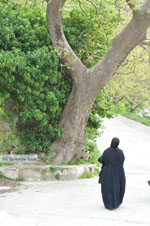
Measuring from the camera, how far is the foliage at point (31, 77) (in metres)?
10.9

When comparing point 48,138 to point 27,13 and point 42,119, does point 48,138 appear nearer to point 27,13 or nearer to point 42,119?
point 42,119

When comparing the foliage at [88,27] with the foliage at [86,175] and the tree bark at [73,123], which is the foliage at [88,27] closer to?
the tree bark at [73,123]

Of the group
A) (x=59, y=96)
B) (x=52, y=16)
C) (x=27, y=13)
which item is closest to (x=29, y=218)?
(x=59, y=96)

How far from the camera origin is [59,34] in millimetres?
11695

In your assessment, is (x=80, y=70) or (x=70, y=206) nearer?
(x=70, y=206)

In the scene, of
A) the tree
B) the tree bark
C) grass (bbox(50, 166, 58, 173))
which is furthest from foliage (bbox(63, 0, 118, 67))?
grass (bbox(50, 166, 58, 173))

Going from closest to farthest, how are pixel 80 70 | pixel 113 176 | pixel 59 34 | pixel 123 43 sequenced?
pixel 113 176, pixel 123 43, pixel 59 34, pixel 80 70

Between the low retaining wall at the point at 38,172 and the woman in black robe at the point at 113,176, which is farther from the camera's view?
the low retaining wall at the point at 38,172

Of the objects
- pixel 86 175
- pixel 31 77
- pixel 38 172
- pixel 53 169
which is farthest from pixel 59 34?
pixel 86 175

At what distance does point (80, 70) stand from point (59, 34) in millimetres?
1314

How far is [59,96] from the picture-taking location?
12039 millimetres

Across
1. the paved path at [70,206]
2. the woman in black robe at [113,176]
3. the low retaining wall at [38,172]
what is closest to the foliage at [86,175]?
the paved path at [70,206]

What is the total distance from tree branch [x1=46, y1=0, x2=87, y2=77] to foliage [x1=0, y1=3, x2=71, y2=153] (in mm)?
300

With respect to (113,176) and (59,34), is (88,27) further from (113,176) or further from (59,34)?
(113,176)
